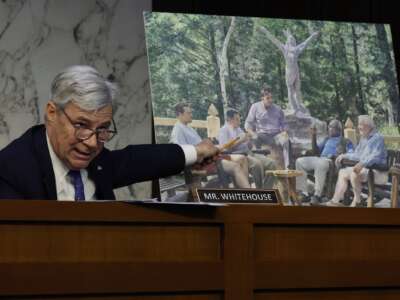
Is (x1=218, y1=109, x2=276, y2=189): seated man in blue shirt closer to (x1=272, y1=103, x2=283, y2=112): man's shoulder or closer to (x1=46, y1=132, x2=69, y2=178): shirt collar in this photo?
(x1=272, y1=103, x2=283, y2=112): man's shoulder

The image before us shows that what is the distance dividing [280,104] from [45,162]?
0.84 metres

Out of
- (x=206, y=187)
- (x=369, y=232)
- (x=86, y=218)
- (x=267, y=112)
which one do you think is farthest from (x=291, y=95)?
(x=86, y=218)

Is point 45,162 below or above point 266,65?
below

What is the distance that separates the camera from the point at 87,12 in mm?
3592

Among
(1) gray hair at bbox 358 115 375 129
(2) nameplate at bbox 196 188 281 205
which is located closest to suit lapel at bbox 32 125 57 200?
(2) nameplate at bbox 196 188 281 205

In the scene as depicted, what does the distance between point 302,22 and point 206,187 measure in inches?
26.7

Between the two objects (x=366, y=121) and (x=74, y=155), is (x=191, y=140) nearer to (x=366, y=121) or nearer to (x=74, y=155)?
(x=74, y=155)

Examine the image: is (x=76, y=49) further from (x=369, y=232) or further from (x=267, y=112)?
(x=369, y=232)

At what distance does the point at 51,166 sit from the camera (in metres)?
2.49

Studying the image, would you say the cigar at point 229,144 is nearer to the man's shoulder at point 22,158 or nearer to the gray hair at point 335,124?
the gray hair at point 335,124

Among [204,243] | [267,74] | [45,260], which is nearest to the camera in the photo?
[45,260]

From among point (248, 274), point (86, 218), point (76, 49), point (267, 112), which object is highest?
point (76, 49)

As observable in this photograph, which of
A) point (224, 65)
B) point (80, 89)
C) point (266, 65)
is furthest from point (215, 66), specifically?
point (80, 89)

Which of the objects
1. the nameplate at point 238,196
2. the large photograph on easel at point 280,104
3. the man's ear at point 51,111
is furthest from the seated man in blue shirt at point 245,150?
the man's ear at point 51,111
